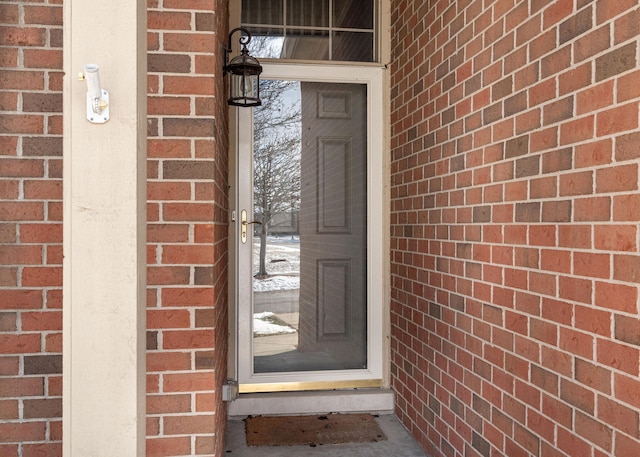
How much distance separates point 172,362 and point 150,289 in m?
0.29

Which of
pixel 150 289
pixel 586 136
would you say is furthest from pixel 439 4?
pixel 150 289

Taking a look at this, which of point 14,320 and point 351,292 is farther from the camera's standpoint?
point 351,292

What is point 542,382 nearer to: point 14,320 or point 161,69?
point 161,69

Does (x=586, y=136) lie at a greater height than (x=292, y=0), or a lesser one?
lesser

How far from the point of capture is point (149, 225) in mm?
1908

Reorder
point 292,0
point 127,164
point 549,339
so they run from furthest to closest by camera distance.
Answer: point 292,0, point 549,339, point 127,164

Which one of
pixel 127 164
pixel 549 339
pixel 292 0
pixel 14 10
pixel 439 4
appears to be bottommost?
pixel 549 339

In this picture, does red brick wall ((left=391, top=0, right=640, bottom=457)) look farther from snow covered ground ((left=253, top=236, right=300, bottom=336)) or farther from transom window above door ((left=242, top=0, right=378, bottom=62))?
snow covered ground ((left=253, top=236, right=300, bottom=336))

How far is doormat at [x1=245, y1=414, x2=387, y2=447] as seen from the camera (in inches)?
111

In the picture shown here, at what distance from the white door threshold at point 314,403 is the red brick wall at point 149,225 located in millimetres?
1234

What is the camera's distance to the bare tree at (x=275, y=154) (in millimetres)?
3293

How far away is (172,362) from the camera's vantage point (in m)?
1.92

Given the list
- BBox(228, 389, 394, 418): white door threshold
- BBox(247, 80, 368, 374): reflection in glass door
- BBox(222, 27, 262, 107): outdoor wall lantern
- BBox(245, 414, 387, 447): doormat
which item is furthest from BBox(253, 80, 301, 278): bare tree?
BBox(245, 414, 387, 447): doormat

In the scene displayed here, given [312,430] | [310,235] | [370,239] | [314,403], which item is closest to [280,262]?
[310,235]
